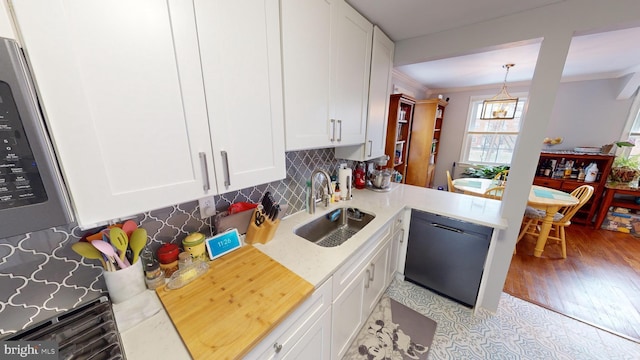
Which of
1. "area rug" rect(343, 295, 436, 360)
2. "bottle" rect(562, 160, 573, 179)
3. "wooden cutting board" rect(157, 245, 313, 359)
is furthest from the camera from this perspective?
"bottle" rect(562, 160, 573, 179)

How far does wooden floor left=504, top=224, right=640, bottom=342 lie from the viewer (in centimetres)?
176

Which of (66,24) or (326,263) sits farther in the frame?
(326,263)

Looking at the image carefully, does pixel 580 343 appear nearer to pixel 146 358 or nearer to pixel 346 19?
pixel 146 358

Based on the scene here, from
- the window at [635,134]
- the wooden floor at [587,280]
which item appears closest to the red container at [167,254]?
the wooden floor at [587,280]

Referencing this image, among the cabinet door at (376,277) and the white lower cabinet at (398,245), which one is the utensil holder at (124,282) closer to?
the cabinet door at (376,277)

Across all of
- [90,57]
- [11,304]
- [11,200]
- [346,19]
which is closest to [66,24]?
[90,57]

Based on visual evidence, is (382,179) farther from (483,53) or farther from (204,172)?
(483,53)

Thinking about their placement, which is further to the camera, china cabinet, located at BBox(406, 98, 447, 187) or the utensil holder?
china cabinet, located at BBox(406, 98, 447, 187)

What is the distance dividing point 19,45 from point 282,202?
1.21 m

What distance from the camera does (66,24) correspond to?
0.49m

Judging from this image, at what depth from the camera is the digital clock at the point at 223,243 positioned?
1.02 m

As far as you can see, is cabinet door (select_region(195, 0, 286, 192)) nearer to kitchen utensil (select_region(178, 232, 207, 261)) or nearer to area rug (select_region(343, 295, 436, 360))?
kitchen utensil (select_region(178, 232, 207, 261))

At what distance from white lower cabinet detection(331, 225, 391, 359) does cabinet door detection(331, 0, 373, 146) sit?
761 millimetres

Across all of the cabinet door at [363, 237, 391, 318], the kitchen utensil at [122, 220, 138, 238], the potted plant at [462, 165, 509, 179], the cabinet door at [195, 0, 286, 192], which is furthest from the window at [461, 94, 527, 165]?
the kitchen utensil at [122, 220, 138, 238]
